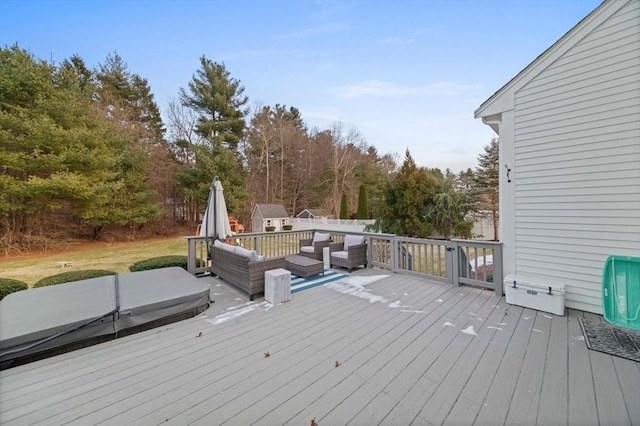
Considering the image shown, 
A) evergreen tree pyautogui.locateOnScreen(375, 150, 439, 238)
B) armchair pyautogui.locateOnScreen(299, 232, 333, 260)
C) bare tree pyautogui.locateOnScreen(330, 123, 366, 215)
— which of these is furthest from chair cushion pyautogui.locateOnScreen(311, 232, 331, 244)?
bare tree pyautogui.locateOnScreen(330, 123, 366, 215)

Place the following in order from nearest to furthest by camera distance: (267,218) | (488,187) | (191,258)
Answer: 1. (191,258)
2. (488,187)
3. (267,218)

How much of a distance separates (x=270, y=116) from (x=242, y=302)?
2063 centimetres

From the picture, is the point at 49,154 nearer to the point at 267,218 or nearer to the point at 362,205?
the point at 267,218

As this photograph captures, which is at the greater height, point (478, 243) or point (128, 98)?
point (128, 98)

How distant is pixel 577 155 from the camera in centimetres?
352

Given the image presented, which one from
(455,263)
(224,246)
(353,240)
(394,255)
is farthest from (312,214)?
(455,263)

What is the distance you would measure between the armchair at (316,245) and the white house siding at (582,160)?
3834mm

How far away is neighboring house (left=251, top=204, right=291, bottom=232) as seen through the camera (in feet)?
61.9

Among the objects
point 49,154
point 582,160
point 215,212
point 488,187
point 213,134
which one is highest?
point 213,134

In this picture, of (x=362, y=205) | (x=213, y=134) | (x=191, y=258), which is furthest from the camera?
(x=362, y=205)

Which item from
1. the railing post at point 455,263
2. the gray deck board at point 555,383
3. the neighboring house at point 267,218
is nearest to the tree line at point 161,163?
the neighboring house at point 267,218

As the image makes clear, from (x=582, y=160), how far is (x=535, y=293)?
195 centimetres

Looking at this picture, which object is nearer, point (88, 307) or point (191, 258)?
point (88, 307)

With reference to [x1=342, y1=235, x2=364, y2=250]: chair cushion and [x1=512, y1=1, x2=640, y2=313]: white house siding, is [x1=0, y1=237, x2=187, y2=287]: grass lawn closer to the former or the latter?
[x1=342, y1=235, x2=364, y2=250]: chair cushion
